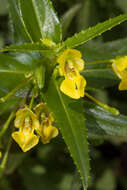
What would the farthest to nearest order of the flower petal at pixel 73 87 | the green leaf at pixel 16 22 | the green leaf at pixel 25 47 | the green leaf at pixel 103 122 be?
the green leaf at pixel 16 22, the green leaf at pixel 103 122, the flower petal at pixel 73 87, the green leaf at pixel 25 47

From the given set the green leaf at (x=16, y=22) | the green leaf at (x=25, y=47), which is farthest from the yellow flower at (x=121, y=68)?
the green leaf at (x=16, y=22)

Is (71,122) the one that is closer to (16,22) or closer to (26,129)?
(26,129)

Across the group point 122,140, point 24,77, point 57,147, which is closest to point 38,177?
point 57,147

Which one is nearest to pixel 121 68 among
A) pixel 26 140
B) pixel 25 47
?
pixel 25 47

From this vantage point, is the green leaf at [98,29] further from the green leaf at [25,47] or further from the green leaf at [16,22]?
the green leaf at [16,22]

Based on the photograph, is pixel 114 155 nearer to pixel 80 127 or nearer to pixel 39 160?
pixel 39 160

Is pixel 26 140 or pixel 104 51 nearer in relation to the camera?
pixel 26 140
